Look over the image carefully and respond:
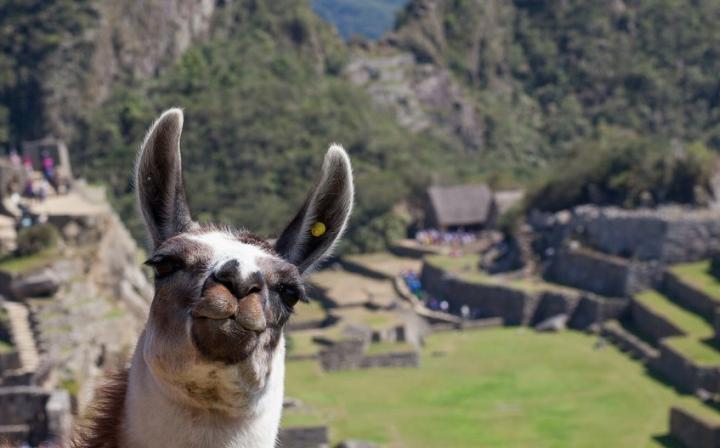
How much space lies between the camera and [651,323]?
35.2 meters

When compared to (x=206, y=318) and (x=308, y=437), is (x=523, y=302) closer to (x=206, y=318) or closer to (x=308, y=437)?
(x=308, y=437)

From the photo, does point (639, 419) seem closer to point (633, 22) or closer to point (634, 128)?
point (634, 128)

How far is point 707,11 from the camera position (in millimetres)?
78625

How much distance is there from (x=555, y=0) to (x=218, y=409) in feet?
271

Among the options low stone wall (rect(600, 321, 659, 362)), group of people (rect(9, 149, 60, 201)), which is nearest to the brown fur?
group of people (rect(9, 149, 60, 201))

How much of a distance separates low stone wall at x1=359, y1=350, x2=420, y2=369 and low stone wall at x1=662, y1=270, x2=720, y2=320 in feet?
21.8

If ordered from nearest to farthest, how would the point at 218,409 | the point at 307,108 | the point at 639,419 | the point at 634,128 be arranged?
the point at 218,409, the point at 639,419, the point at 307,108, the point at 634,128

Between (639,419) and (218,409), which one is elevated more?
(218,409)

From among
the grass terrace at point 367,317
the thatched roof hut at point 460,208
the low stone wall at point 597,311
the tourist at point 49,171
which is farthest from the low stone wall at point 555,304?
the tourist at point 49,171

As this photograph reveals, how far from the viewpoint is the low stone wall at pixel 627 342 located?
1276 inches

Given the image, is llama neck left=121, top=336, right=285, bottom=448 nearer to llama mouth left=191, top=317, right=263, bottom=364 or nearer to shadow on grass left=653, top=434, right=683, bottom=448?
llama mouth left=191, top=317, right=263, bottom=364

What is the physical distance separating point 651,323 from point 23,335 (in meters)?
17.6

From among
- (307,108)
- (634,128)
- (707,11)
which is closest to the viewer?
(307,108)

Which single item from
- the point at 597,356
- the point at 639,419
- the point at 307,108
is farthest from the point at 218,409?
the point at 307,108
